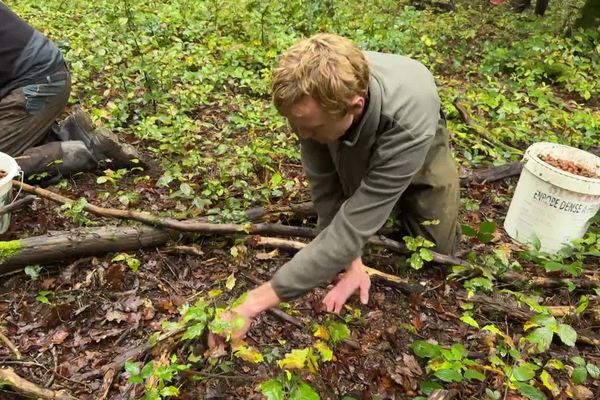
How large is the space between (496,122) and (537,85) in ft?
5.35

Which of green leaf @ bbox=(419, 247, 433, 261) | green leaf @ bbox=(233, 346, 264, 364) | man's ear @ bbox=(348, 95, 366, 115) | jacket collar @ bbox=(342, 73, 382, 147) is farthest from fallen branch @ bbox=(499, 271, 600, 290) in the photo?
green leaf @ bbox=(233, 346, 264, 364)

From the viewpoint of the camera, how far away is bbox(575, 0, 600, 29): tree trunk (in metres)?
7.35

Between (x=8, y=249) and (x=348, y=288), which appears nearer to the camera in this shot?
(x=348, y=288)

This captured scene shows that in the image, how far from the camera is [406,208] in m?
3.33

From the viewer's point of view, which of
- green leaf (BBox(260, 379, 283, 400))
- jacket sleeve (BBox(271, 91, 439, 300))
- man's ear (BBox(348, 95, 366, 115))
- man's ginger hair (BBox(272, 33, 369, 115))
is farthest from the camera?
jacket sleeve (BBox(271, 91, 439, 300))

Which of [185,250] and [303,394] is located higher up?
[303,394]

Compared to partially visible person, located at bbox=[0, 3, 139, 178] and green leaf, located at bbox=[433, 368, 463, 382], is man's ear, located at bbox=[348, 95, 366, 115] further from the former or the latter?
partially visible person, located at bbox=[0, 3, 139, 178]

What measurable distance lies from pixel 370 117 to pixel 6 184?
7.26ft

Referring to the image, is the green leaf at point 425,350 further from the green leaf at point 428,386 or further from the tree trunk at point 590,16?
the tree trunk at point 590,16

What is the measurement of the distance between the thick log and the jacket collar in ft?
4.70

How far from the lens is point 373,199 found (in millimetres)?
2391

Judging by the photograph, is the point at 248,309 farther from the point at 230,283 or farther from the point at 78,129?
the point at 78,129

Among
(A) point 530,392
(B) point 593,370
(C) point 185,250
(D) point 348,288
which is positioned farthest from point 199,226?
(B) point 593,370

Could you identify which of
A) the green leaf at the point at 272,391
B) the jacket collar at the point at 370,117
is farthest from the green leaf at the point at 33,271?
the jacket collar at the point at 370,117
